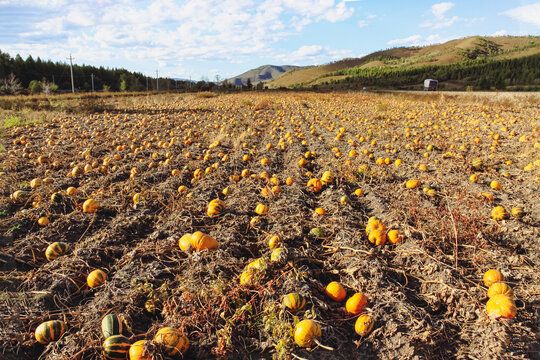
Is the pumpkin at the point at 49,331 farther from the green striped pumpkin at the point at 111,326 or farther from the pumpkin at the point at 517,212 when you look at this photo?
the pumpkin at the point at 517,212

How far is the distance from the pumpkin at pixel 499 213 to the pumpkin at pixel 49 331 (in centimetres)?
560

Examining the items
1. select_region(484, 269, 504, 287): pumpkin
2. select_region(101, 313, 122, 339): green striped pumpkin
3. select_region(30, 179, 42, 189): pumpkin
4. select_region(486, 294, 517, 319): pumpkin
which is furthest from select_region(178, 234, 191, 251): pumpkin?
select_region(30, 179, 42, 189): pumpkin

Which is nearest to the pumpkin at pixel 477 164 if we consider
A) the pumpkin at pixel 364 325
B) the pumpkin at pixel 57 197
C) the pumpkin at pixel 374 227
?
the pumpkin at pixel 374 227

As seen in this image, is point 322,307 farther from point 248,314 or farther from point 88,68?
point 88,68

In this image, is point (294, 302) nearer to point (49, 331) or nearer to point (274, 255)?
point (274, 255)

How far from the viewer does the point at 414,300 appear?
2.96 m

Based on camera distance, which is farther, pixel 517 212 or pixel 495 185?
pixel 495 185

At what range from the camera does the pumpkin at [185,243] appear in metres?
3.51

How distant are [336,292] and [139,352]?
72.1 inches

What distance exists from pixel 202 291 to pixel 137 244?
1.56 meters

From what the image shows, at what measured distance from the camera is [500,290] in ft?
8.89

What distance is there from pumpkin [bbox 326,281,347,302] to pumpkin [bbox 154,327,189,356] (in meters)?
1.43

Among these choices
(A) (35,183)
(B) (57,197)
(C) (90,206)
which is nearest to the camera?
(C) (90,206)

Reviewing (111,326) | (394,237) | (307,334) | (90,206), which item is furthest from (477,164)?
(90,206)
